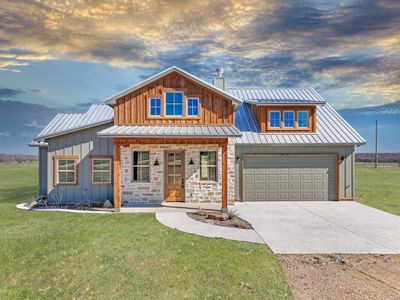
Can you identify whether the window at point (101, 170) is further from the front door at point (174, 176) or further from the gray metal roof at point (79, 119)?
the front door at point (174, 176)

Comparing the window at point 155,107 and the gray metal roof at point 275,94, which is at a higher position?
the gray metal roof at point 275,94

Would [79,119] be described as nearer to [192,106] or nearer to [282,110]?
[192,106]

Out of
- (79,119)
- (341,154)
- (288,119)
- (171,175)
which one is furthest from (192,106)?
(341,154)

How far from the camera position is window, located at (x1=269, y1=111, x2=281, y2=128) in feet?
46.0

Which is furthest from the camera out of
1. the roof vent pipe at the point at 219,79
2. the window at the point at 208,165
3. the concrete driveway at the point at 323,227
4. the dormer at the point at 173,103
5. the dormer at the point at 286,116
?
the roof vent pipe at the point at 219,79

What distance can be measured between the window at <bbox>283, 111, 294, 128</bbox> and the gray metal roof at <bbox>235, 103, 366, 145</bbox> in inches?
23.4

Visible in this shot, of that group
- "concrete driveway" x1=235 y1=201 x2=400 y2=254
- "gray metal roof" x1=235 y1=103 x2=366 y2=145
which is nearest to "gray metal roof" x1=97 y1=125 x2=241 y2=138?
"gray metal roof" x1=235 y1=103 x2=366 y2=145

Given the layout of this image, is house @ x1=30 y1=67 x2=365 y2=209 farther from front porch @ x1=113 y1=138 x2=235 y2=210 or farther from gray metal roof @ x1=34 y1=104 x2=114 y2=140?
gray metal roof @ x1=34 y1=104 x2=114 y2=140

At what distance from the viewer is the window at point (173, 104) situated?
11.8 meters

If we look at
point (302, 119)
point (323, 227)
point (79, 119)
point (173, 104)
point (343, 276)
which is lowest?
point (323, 227)

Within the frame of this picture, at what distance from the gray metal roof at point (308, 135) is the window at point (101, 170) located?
23.1ft

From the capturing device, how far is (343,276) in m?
4.90

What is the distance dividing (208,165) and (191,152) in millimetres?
1137

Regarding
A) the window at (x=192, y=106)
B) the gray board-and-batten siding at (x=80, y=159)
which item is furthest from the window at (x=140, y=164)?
the window at (x=192, y=106)
